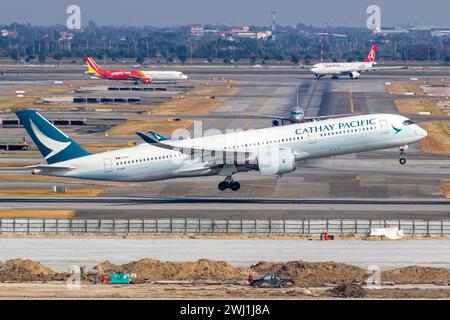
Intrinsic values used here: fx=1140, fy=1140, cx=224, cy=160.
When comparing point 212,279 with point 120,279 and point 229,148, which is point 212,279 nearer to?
point 120,279

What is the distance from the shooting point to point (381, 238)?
89.2 metres

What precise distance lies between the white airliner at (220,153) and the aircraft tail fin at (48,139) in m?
0.09

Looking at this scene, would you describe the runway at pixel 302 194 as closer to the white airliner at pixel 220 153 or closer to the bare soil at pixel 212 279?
the white airliner at pixel 220 153

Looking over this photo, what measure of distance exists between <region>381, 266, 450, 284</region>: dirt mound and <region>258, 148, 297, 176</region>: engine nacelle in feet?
94.2

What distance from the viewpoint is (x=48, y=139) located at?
10169 cm

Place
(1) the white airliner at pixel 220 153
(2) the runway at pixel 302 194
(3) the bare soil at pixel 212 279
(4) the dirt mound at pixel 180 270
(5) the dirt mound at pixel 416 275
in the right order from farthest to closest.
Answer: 1. (1) the white airliner at pixel 220 153
2. (2) the runway at pixel 302 194
3. (4) the dirt mound at pixel 180 270
4. (5) the dirt mound at pixel 416 275
5. (3) the bare soil at pixel 212 279

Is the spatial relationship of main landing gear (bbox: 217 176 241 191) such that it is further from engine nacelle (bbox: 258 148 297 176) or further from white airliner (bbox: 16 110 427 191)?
engine nacelle (bbox: 258 148 297 176)

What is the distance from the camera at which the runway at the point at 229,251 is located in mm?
81062

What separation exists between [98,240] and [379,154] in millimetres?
57424

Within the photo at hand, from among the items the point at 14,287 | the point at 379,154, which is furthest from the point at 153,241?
the point at 379,154

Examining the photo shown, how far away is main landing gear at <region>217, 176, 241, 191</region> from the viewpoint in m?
108

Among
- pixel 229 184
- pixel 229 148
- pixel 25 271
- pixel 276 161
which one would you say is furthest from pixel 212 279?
pixel 229 184

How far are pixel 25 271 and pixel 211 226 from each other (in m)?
20.3

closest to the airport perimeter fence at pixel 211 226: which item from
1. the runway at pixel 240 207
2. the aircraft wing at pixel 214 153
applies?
the runway at pixel 240 207
